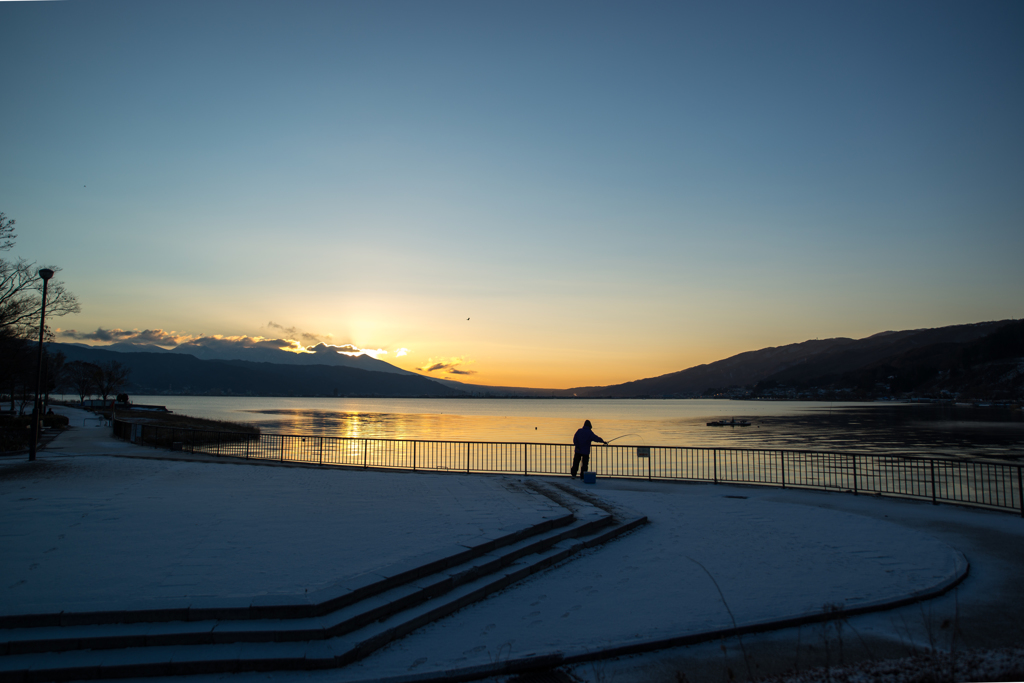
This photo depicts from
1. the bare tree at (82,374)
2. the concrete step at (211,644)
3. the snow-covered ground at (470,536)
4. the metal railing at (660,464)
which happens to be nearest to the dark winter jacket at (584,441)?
the snow-covered ground at (470,536)

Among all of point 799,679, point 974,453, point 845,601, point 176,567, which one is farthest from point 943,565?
point 974,453

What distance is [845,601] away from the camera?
780 centimetres

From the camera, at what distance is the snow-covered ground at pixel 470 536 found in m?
6.73

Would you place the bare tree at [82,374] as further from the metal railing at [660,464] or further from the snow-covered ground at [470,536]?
the snow-covered ground at [470,536]

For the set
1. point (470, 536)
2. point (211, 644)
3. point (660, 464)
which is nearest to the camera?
point (211, 644)

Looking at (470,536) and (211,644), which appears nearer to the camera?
(211,644)

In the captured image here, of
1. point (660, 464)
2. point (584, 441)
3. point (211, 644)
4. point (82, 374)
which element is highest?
point (82, 374)

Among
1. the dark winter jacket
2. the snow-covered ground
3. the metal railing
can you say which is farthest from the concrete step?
the metal railing

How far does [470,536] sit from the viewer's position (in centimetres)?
961

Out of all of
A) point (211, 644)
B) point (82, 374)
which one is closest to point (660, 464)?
point (211, 644)

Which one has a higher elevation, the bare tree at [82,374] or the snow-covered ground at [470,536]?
the bare tree at [82,374]

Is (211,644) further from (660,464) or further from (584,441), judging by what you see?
(660,464)

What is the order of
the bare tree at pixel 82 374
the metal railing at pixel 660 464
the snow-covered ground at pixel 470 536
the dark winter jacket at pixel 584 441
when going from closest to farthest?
the snow-covered ground at pixel 470 536
the dark winter jacket at pixel 584 441
the metal railing at pixel 660 464
the bare tree at pixel 82 374

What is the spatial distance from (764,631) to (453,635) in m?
3.75
